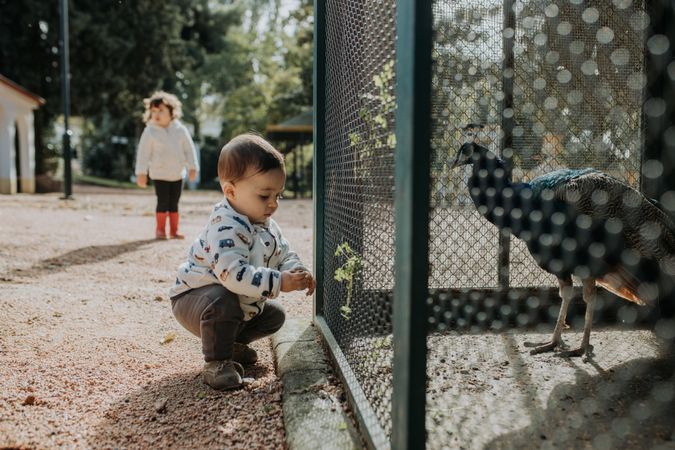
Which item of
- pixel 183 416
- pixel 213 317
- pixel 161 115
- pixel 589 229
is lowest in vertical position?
pixel 183 416

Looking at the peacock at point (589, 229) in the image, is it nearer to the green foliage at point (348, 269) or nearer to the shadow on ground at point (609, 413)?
the shadow on ground at point (609, 413)

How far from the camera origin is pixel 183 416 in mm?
2152

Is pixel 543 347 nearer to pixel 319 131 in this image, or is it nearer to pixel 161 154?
pixel 319 131

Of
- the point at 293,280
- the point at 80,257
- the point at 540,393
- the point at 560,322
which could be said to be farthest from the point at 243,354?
the point at 80,257

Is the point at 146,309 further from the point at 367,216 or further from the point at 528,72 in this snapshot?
the point at 528,72

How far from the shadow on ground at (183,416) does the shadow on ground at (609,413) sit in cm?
Answer: 85

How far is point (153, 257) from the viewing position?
18.9ft

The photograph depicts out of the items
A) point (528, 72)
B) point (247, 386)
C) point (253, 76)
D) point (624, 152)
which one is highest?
point (253, 76)

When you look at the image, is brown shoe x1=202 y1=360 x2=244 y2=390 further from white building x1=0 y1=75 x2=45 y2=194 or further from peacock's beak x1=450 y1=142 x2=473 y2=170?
white building x1=0 y1=75 x2=45 y2=194

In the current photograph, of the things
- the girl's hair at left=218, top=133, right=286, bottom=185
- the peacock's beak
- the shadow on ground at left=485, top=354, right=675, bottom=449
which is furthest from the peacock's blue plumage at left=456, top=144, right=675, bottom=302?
the girl's hair at left=218, top=133, right=286, bottom=185

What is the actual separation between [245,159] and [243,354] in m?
0.92

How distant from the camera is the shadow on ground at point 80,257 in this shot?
491cm

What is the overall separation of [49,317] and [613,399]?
2953 mm

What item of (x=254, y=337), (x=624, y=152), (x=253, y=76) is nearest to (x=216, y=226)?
(x=254, y=337)
